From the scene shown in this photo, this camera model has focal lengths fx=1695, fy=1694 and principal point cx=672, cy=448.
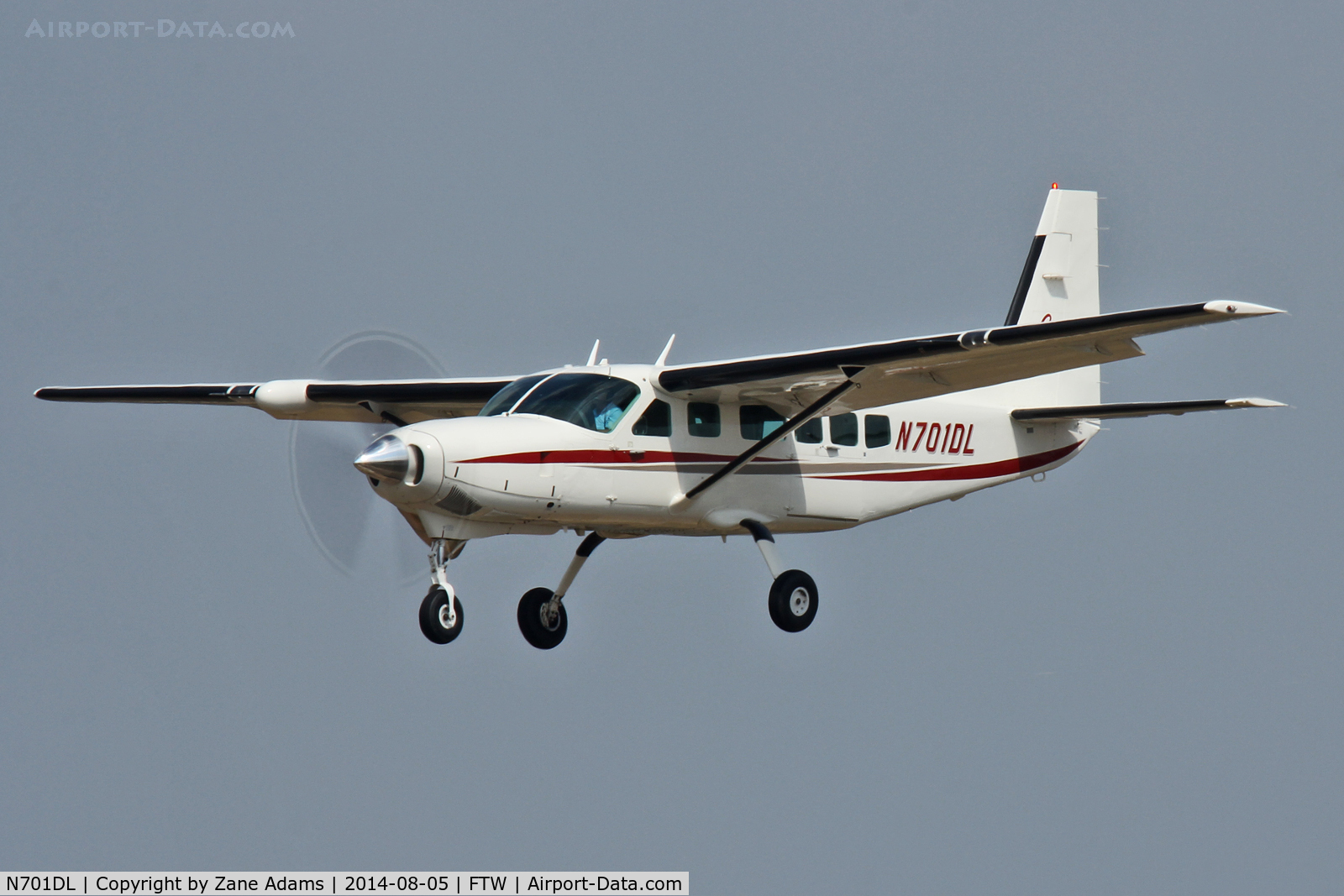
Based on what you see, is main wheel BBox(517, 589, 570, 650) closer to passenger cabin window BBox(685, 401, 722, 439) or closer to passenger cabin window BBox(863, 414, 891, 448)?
passenger cabin window BBox(685, 401, 722, 439)

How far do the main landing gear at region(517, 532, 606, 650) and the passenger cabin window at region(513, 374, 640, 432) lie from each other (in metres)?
2.30

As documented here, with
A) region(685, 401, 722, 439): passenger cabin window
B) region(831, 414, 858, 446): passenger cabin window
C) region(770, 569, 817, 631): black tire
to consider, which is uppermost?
region(831, 414, 858, 446): passenger cabin window

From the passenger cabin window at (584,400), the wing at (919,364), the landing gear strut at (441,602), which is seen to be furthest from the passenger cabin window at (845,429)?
the landing gear strut at (441,602)

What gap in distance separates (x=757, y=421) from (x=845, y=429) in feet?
4.68

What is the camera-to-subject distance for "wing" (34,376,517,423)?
19641 mm

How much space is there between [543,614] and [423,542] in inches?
99.3

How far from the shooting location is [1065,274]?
2272 centimetres

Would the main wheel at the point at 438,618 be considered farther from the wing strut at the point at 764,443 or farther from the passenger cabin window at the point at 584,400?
the wing strut at the point at 764,443

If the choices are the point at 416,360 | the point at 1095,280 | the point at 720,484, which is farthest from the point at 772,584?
the point at 1095,280

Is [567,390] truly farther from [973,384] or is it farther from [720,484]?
[973,384]

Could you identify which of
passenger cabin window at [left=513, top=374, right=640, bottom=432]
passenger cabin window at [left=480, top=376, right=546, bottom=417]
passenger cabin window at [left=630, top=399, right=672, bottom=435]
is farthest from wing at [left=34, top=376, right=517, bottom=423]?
passenger cabin window at [left=630, top=399, right=672, bottom=435]

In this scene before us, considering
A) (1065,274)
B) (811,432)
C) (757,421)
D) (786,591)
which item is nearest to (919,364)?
(757,421)

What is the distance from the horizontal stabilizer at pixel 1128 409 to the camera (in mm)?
18469

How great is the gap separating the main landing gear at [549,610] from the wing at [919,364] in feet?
8.99
